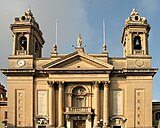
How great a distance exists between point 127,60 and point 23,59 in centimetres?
1428

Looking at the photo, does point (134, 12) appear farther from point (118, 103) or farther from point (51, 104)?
point (51, 104)

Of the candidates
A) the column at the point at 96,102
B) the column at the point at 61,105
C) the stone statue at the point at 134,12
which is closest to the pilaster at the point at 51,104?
the column at the point at 61,105

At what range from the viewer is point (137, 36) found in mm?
62438

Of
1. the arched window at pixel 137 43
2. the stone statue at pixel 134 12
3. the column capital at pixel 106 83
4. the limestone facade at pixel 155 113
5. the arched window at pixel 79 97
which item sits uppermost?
the stone statue at pixel 134 12

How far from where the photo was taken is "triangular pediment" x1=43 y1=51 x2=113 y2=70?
60406mm

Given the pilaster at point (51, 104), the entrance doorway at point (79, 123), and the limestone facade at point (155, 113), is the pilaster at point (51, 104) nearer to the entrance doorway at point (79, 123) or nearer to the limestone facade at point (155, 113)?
the entrance doorway at point (79, 123)

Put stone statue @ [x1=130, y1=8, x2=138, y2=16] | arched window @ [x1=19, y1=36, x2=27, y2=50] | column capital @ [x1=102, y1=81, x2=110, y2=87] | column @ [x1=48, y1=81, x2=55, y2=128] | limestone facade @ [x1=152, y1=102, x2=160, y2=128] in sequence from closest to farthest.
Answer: column @ [x1=48, y1=81, x2=55, y2=128] → column capital @ [x1=102, y1=81, x2=110, y2=87] → arched window @ [x1=19, y1=36, x2=27, y2=50] → stone statue @ [x1=130, y1=8, x2=138, y2=16] → limestone facade @ [x1=152, y1=102, x2=160, y2=128]

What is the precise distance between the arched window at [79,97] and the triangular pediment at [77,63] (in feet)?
10.1

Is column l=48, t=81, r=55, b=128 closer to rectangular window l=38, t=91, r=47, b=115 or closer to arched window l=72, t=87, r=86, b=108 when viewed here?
rectangular window l=38, t=91, r=47, b=115

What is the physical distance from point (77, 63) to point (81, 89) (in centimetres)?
360

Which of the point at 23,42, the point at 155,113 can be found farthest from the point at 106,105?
the point at 23,42

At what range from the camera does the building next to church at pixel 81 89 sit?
196 ft

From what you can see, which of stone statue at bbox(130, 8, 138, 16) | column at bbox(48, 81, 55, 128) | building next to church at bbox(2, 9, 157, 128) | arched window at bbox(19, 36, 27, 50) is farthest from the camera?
stone statue at bbox(130, 8, 138, 16)

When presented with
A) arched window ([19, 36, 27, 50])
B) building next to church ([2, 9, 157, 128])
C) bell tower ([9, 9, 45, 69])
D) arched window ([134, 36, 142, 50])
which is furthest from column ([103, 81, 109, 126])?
arched window ([19, 36, 27, 50])
